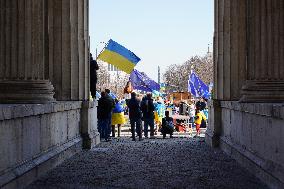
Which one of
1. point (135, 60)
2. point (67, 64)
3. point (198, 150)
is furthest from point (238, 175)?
point (135, 60)

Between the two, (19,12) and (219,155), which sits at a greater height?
(19,12)

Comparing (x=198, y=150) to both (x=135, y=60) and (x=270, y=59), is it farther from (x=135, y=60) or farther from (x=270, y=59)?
(x=135, y=60)

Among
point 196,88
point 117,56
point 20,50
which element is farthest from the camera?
point 196,88

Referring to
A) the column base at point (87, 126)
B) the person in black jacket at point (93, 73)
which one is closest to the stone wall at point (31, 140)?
the column base at point (87, 126)

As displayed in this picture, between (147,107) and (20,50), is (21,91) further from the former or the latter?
(147,107)

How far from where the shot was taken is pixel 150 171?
12922 mm

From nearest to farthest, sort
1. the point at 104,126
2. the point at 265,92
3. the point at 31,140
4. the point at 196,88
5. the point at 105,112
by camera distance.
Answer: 1. the point at 31,140
2. the point at 265,92
3. the point at 105,112
4. the point at 104,126
5. the point at 196,88

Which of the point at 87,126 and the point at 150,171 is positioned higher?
the point at 87,126

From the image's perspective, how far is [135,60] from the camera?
2866cm

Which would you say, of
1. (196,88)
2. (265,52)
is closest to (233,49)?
(265,52)

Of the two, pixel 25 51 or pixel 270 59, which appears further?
pixel 270 59

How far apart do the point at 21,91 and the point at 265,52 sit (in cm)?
515

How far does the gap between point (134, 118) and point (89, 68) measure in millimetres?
3269

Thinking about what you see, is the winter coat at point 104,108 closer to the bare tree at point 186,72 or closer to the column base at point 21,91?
the column base at point 21,91
